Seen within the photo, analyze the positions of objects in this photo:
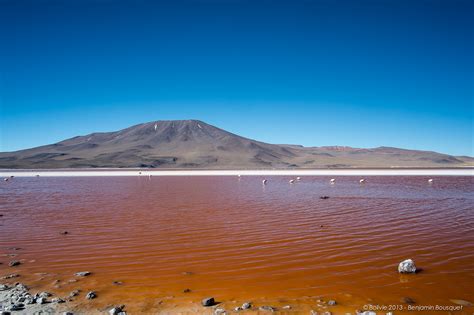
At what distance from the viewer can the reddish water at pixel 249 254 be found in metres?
5.55

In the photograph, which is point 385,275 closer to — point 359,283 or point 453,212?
Result: point 359,283

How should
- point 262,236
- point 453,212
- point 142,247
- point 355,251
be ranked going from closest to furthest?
1. point 355,251
2. point 142,247
3. point 262,236
4. point 453,212

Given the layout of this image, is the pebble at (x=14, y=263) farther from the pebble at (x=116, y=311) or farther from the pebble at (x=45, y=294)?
the pebble at (x=116, y=311)

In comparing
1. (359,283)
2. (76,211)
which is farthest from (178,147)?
(359,283)

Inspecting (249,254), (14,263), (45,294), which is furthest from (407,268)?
(14,263)

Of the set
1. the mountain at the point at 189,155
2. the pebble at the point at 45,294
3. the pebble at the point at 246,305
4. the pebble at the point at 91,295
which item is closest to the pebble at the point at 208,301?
the pebble at the point at 246,305

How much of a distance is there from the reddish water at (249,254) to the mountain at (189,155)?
107 m

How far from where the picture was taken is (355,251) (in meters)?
7.88

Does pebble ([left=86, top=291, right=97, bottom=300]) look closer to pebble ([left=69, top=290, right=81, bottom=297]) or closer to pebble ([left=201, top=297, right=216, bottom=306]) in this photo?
pebble ([left=69, top=290, right=81, bottom=297])

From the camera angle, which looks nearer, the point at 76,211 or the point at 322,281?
the point at 322,281

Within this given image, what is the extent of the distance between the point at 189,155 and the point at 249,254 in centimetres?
13776

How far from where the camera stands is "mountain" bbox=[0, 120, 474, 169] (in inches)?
4953

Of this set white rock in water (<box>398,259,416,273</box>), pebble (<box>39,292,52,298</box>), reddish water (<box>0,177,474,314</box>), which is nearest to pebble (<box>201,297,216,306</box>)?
reddish water (<box>0,177,474,314</box>)

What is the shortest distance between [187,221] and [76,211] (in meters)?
5.96
